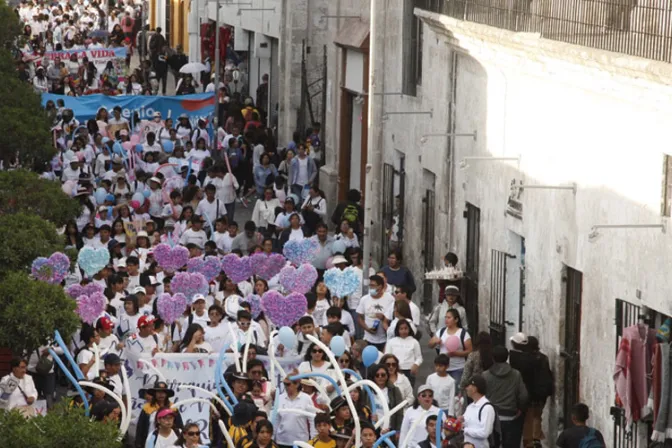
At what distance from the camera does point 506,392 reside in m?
16.8

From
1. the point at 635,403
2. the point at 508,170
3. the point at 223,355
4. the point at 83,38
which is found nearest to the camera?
the point at 635,403

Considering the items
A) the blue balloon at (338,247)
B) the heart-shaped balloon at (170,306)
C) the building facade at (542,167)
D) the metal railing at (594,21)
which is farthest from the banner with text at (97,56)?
the heart-shaped balloon at (170,306)

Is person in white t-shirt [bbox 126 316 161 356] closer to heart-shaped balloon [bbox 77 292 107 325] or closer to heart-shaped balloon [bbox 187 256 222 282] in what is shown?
heart-shaped balloon [bbox 77 292 107 325]

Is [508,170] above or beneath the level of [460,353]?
above

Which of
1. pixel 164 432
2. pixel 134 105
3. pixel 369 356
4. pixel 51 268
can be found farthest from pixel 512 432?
pixel 134 105

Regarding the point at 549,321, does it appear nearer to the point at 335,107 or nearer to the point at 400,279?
the point at 400,279

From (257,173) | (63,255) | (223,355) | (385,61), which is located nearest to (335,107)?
(257,173)

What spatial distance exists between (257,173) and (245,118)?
5.66m

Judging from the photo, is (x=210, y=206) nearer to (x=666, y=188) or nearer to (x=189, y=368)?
(x=189, y=368)

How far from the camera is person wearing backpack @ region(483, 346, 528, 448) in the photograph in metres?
16.8

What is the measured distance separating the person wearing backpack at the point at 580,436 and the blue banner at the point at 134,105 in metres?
21.3

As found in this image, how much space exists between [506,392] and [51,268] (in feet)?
17.7

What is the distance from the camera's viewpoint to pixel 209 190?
2644cm

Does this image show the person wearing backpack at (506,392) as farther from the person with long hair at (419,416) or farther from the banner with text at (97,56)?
the banner with text at (97,56)
